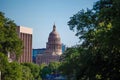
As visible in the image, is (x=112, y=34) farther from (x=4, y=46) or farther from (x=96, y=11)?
(x=4, y=46)

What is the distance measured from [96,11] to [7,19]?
15.3 metres

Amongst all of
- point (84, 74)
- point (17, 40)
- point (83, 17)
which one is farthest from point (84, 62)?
point (17, 40)

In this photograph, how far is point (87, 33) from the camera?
49.0 m

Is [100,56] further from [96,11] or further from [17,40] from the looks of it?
[17,40]

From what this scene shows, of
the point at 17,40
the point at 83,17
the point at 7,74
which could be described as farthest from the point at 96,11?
the point at 7,74

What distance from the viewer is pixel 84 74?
4659cm

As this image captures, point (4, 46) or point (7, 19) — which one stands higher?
point (7, 19)

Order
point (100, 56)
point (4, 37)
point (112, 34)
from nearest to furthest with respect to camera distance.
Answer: point (112, 34), point (100, 56), point (4, 37)

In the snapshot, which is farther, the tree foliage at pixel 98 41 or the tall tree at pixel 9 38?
the tall tree at pixel 9 38

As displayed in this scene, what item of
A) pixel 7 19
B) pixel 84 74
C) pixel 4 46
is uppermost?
pixel 7 19

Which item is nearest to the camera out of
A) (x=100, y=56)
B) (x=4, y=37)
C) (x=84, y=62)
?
(x=100, y=56)

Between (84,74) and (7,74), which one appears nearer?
(84,74)

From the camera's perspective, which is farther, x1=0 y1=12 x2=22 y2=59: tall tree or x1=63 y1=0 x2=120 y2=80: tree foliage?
x1=0 y1=12 x2=22 y2=59: tall tree

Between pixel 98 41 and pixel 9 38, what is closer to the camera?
pixel 98 41
